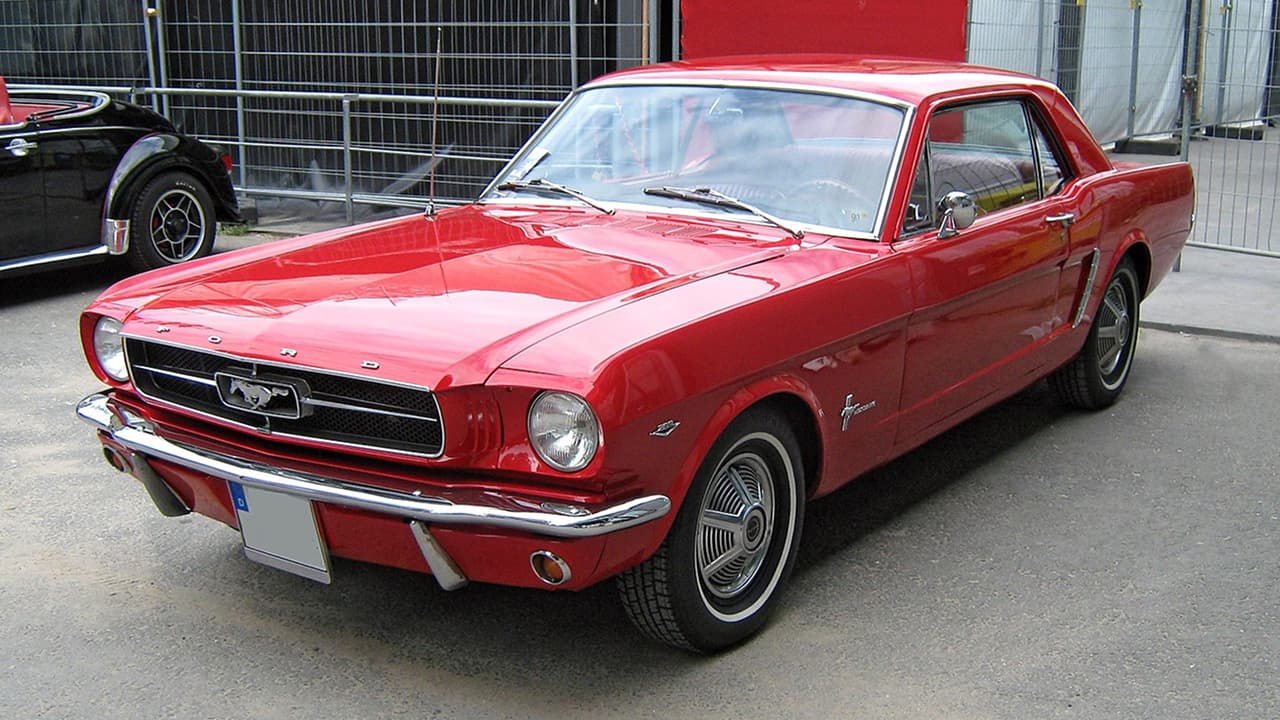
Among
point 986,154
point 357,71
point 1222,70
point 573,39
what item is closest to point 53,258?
point 357,71

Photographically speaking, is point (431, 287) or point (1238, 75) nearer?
point (431, 287)

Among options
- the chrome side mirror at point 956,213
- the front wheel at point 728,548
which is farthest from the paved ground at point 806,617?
the chrome side mirror at point 956,213

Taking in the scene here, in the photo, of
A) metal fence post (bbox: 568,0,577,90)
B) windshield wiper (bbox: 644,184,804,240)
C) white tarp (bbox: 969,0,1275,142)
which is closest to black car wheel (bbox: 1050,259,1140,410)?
windshield wiper (bbox: 644,184,804,240)

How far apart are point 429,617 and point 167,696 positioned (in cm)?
74

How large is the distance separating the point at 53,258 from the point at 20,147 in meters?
0.67

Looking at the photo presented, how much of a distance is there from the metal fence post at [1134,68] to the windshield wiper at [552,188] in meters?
10.2

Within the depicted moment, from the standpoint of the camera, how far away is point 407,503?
9.91 ft

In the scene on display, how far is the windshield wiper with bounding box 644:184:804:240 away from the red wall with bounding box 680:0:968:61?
5574 millimetres

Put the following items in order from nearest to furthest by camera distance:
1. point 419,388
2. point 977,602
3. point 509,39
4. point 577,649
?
point 419,388 → point 577,649 → point 977,602 → point 509,39

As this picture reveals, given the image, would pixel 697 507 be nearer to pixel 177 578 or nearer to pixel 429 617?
pixel 429 617

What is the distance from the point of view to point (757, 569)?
3613 millimetres

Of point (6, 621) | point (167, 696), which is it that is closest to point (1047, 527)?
point (167, 696)

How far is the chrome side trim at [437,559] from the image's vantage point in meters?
3.03

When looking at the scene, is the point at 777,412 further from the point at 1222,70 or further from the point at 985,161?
the point at 1222,70
